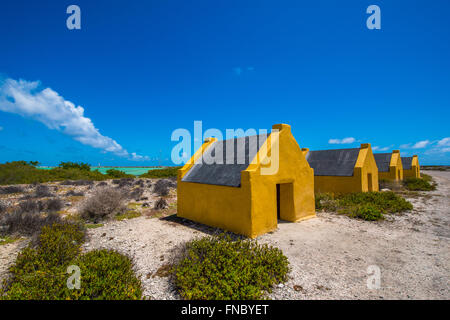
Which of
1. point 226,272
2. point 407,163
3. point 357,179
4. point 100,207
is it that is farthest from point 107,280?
point 407,163

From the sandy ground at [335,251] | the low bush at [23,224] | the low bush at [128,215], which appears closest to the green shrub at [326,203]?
the sandy ground at [335,251]

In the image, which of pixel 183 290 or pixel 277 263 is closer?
pixel 183 290

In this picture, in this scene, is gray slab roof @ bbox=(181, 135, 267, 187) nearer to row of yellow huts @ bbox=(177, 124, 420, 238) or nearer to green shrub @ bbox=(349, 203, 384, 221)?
row of yellow huts @ bbox=(177, 124, 420, 238)

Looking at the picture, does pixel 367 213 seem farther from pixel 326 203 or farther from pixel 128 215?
pixel 128 215

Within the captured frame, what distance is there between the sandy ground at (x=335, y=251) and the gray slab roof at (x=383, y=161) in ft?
47.9

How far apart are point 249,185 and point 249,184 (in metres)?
0.04

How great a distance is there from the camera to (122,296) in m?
3.69

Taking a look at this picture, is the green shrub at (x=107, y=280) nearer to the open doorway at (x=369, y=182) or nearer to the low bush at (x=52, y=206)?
the low bush at (x=52, y=206)

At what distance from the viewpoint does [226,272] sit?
176 inches

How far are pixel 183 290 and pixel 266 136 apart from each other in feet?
22.0

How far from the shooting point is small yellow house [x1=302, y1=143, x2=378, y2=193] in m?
14.6

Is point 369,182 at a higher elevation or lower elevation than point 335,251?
higher
